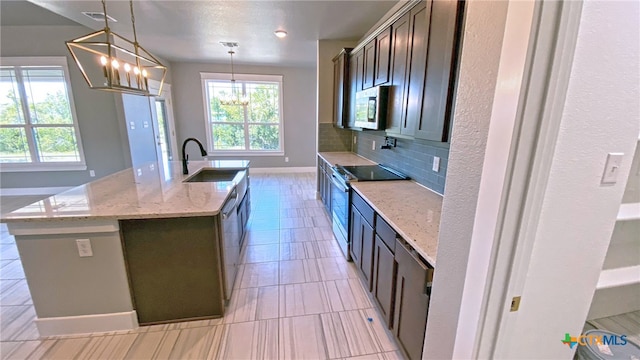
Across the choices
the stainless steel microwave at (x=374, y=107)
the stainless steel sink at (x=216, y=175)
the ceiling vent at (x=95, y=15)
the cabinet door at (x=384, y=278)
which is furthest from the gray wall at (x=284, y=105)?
the cabinet door at (x=384, y=278)

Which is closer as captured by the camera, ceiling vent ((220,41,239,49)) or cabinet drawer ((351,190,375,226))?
cabinet drawer ((351,190,375,226))

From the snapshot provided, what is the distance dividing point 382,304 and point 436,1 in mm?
1979

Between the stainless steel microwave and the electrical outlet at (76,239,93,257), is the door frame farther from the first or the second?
the stainless steel microwave

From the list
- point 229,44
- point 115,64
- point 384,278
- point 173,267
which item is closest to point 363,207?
point 384,278

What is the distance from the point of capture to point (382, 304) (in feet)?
5.94

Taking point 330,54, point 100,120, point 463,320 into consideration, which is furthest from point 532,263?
point 100,120

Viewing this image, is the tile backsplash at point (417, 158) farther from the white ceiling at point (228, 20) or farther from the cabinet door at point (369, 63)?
the white ceiling at point (228, 20)

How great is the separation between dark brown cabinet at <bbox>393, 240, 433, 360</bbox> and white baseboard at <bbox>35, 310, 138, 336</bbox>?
5.91ft

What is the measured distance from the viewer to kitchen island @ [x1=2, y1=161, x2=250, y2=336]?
5.35ft

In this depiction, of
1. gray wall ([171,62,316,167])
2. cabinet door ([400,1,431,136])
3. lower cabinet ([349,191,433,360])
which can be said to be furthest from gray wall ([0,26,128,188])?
cabinet door ([400,1,431,136])

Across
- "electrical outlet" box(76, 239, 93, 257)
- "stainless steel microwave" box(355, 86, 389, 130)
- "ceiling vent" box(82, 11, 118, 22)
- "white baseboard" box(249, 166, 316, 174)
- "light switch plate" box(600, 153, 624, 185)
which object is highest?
"ceiling vent" box(82, 11, 118, 22)

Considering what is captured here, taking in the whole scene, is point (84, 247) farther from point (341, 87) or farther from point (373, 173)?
point (341, 87)

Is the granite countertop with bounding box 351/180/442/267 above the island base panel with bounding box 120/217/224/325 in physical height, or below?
above

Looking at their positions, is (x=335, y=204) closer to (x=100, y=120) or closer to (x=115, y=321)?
(x=115, y=321)
